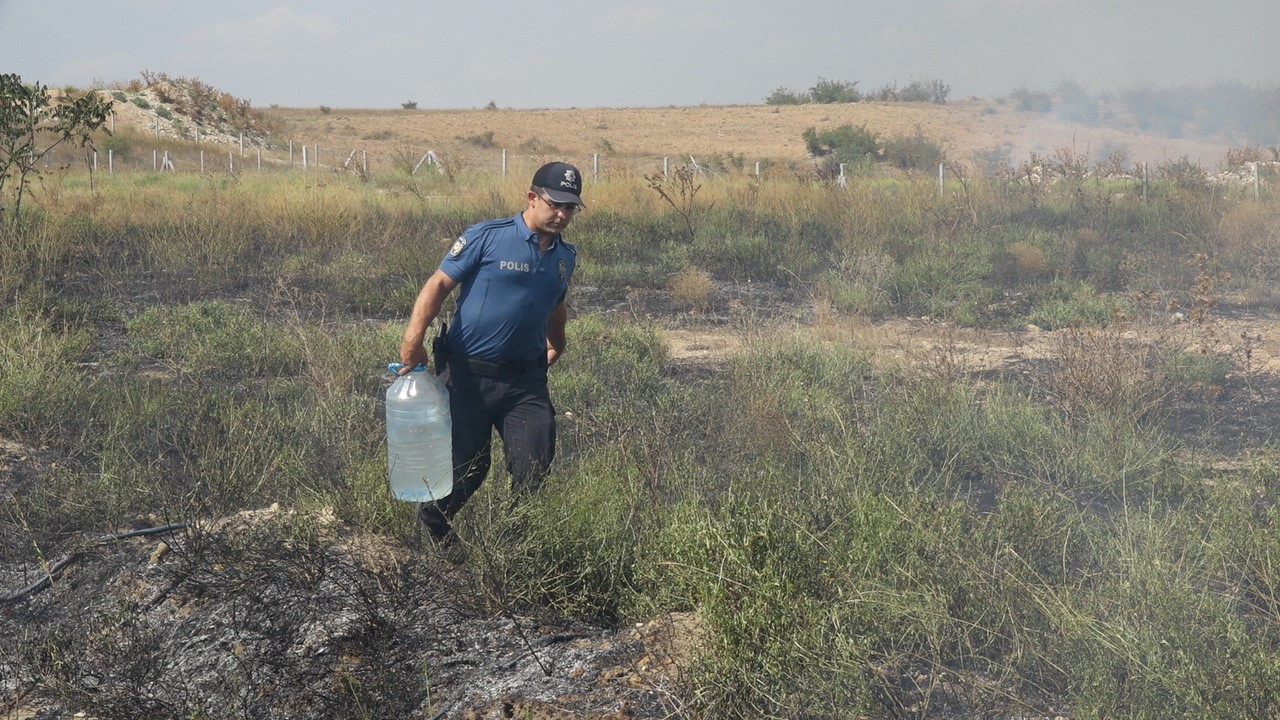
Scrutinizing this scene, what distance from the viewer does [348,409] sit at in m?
5.34

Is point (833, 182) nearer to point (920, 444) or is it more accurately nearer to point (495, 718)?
point (920, 444)

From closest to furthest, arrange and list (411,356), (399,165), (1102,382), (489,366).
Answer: (411,356) < (489,366) < (1102,382) < (399,165)

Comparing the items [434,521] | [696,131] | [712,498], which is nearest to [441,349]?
[434,521]

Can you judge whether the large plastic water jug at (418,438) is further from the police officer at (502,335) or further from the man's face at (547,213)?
the man's face at (547,213)

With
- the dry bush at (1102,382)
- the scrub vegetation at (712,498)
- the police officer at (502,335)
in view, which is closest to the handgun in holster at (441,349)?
the police officer at (502,335)

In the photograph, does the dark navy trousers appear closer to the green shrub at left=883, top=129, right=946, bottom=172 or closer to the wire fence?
the wire fence

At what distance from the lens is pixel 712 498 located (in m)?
3.92

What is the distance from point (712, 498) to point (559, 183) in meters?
1.30

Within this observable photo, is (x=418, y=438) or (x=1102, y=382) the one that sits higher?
(x=418, y=438)

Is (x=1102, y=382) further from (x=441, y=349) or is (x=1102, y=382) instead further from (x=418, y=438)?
(x=418, y=438)

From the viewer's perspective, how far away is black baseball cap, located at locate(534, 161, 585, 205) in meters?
3.71

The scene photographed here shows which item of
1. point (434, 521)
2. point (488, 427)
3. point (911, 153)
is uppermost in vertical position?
point (911, 153)

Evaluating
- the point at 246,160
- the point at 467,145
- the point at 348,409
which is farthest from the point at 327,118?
the point at 348,409

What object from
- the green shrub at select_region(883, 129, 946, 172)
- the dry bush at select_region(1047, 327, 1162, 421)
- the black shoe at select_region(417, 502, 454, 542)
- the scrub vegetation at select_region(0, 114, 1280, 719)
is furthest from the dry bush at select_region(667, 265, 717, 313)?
the green shrub at select_region(883, 129, 946, 172)
